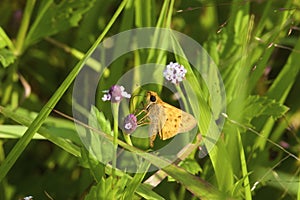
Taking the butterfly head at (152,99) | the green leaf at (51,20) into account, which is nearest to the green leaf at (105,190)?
the butterfly head at (152,99)

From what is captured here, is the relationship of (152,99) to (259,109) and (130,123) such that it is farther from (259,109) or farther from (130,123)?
(259,109)

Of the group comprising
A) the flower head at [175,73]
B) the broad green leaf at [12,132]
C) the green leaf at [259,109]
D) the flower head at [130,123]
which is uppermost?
the flower head at [175,73]

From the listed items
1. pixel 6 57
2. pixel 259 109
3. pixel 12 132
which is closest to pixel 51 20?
pixel 6 57

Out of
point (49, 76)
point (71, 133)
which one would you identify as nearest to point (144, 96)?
point (71, 133)

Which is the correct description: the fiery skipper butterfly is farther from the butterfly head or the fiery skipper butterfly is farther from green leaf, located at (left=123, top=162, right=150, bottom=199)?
green leaf, located at (left=123, top=162, right=150, bottom=199)

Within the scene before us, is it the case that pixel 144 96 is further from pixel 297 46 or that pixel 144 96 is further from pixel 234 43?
pixel 297 46

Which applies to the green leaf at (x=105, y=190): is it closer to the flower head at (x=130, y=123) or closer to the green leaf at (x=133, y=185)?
the green leaf at (x=133, y=185)
